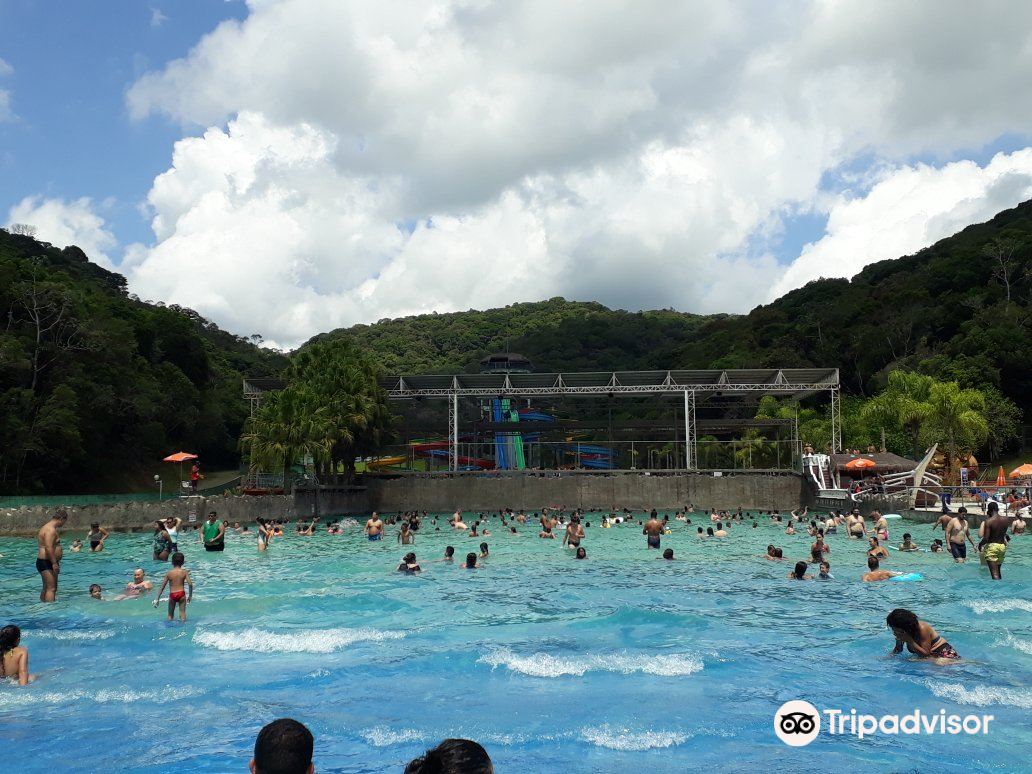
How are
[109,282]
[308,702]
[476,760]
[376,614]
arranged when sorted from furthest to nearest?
1. [109,282]
2. [376,614]
3. [308,702]
4. [476,760]

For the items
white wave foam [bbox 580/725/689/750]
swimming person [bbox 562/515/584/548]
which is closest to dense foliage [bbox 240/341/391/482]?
swimming person [bbox 562/515/584/548]

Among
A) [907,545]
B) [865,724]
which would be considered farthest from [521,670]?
[907,545]

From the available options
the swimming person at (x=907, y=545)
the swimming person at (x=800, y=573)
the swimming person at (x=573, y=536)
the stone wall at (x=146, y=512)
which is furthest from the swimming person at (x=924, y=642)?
the stone wall at (x=146, y=512)

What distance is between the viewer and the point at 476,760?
3.08 metres

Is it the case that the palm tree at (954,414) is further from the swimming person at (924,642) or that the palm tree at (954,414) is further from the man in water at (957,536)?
the swimming person at (924,642)

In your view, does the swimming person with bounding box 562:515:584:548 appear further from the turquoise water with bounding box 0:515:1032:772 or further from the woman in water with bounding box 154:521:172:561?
the woman in water with bounding box 154:521:172:561

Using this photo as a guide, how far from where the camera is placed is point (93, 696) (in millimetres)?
9617

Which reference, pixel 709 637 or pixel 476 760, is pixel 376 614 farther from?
pixel 476 760

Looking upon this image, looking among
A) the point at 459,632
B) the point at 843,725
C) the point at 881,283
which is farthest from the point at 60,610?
the point at 881,283

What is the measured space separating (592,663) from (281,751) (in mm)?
8097

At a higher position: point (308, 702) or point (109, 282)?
point (109, 282)

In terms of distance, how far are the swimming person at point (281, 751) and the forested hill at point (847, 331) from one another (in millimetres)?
59397

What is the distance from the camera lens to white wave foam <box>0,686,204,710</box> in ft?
30.6

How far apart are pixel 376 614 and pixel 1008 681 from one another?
9968mm
